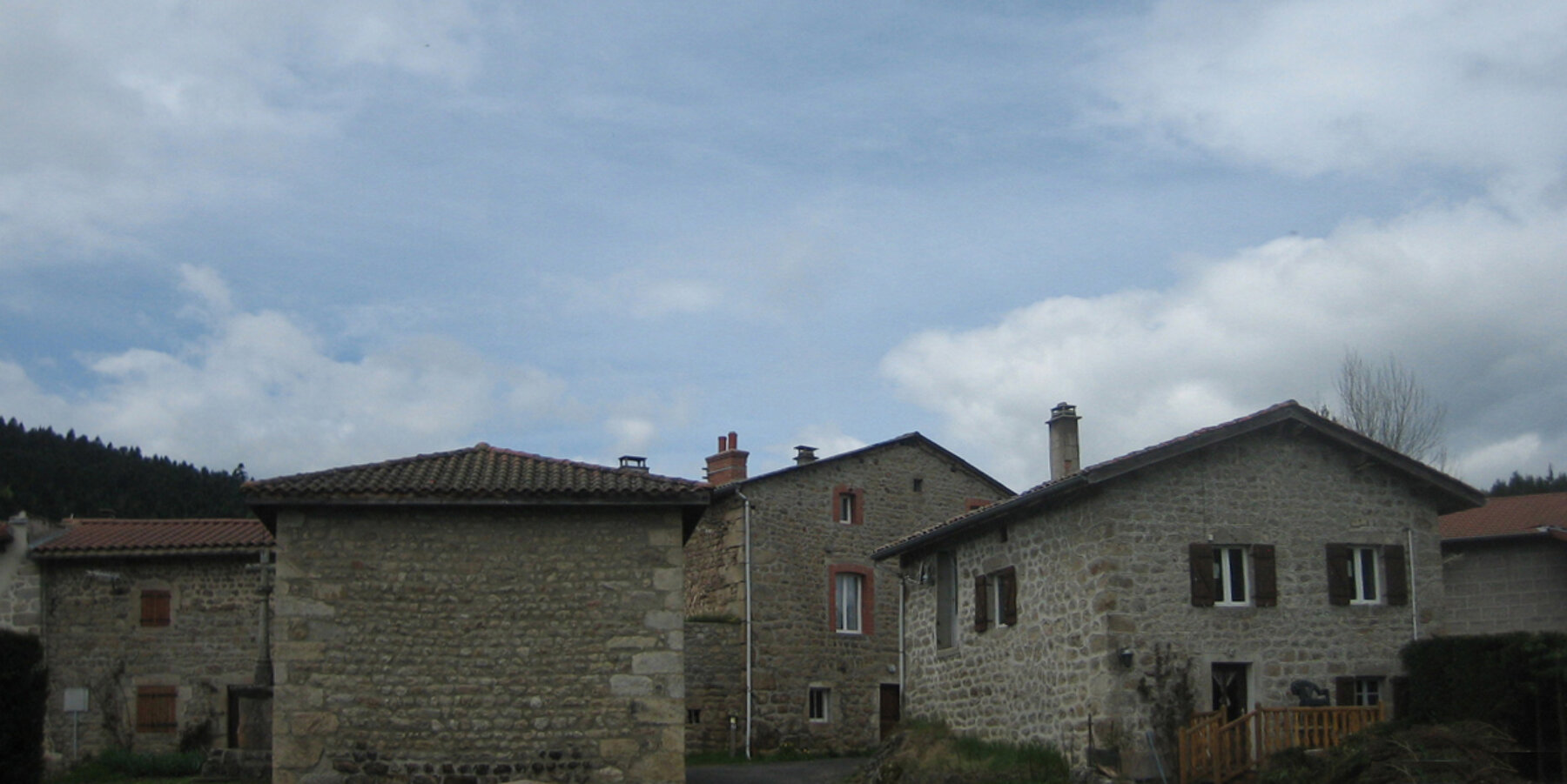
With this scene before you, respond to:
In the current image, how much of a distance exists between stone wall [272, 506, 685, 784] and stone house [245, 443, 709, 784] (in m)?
0.02

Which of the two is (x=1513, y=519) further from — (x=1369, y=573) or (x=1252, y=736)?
(x=1252, y=736)

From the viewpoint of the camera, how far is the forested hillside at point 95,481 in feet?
142

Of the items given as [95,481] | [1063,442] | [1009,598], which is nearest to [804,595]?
[1063,442]

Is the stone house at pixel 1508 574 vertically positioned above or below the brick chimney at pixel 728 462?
below

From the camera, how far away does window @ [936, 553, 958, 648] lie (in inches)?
855

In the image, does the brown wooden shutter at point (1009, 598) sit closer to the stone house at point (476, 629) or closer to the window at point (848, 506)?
the stone house at point (476, 629)

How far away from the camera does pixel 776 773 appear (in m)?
23.1

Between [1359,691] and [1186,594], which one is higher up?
[1186,594]

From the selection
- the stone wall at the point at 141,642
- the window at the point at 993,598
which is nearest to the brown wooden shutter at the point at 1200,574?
the window at the point at 993,598

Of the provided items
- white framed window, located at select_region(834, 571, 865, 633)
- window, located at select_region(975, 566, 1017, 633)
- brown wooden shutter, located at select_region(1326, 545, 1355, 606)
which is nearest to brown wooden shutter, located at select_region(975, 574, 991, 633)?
window, located at select_region(975, 566, 1017, 633)

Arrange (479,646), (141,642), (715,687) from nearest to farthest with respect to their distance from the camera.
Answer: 1. (479,646)
2. (141,642)
3. (715,687)

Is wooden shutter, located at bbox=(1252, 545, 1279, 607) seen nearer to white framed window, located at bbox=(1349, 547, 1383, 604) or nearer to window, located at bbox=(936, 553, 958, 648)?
white framed window, located at bbox=(1349, 547, 1383, 604)

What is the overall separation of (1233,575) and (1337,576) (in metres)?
1.44

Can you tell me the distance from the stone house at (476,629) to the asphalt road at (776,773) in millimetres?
4239
